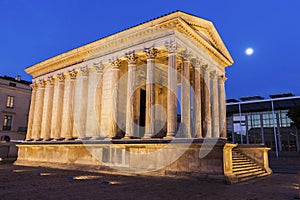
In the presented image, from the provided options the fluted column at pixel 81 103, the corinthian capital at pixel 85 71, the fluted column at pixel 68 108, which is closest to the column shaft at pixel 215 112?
the fluted column at pixel 81 103

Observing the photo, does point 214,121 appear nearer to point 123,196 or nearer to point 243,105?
point 123,196

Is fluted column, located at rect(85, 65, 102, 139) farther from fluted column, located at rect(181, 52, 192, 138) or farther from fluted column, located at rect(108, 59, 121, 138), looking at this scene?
fluted column, located at rect(181, 52, 192, 138)

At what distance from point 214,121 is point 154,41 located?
8906 mm

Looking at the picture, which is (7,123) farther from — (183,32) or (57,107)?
(183,32)

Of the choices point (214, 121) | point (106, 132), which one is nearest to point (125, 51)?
point (106, 132)

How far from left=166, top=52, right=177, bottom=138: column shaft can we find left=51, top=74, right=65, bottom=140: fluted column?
37.8 feet

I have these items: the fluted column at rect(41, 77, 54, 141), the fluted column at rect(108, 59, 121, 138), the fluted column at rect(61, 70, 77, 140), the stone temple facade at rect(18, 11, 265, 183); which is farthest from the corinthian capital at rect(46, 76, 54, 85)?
the fluted column at rect(108, 59, 121, 138)

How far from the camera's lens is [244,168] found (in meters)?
15.6

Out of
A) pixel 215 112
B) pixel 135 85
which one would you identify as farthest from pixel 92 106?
pixel 215 112

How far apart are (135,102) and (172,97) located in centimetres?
332

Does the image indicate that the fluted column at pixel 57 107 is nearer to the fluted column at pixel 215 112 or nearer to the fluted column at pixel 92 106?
the fluted column at pixel 92 106

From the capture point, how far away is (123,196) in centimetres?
818

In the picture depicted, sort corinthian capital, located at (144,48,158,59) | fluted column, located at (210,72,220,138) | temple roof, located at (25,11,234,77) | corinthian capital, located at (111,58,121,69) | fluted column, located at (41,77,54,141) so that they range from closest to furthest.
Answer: temple roof, located at (25,11,234,77)
corinthian capital, located at (144,48,158,59)
corinthian capital, located at (111,58,121,69)
fluted column, located at (210,72,220,138)
fluted column, located at (41,77,54,141)

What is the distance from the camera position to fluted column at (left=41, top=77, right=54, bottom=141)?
931 inches
